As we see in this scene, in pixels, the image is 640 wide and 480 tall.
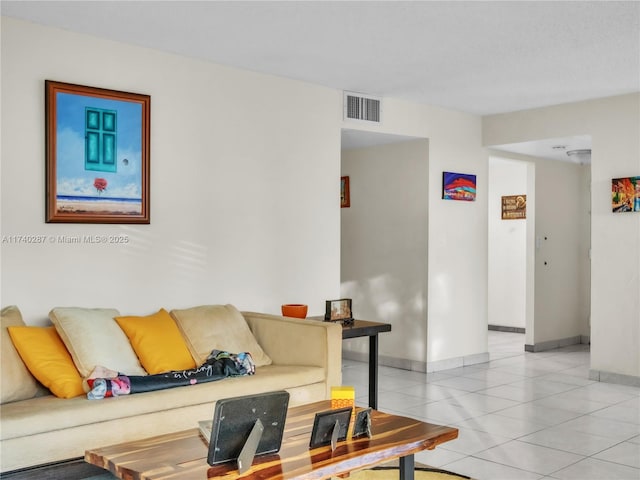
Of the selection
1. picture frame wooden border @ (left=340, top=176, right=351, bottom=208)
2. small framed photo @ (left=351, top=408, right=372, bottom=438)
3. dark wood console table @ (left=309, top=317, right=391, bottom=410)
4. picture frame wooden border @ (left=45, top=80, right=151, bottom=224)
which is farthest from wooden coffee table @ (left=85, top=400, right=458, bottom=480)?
picture frame wooden border @ (left=340, top=176, right=351, bottom=208)

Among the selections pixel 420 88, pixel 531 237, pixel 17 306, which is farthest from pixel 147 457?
pixel 531 237

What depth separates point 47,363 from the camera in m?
3.43

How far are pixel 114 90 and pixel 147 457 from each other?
8.76 feet

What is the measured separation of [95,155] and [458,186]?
12.3 ft

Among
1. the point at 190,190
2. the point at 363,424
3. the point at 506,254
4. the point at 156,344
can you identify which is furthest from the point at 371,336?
the point at 506,254

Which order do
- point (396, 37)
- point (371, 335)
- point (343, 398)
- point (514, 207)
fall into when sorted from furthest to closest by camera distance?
point (514, 207) → point (371, 335) → point (396, 37) → point (343, 398)

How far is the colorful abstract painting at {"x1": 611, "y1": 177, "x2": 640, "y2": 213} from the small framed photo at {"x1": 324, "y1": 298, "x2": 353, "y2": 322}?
2.78 m

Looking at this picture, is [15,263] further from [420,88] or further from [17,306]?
[420,88]

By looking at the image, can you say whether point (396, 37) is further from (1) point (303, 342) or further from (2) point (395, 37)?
(1) point (303, 342)

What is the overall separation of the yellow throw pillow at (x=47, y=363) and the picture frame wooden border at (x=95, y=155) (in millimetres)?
833

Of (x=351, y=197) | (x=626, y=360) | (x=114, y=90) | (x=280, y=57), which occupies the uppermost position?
(x=280, y=57)

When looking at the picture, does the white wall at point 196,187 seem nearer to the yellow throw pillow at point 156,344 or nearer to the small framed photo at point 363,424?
the yellow throw pillow at point 156,344

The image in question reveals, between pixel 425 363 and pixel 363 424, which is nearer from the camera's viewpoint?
pixel 363 424

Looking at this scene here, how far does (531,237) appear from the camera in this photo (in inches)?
308
